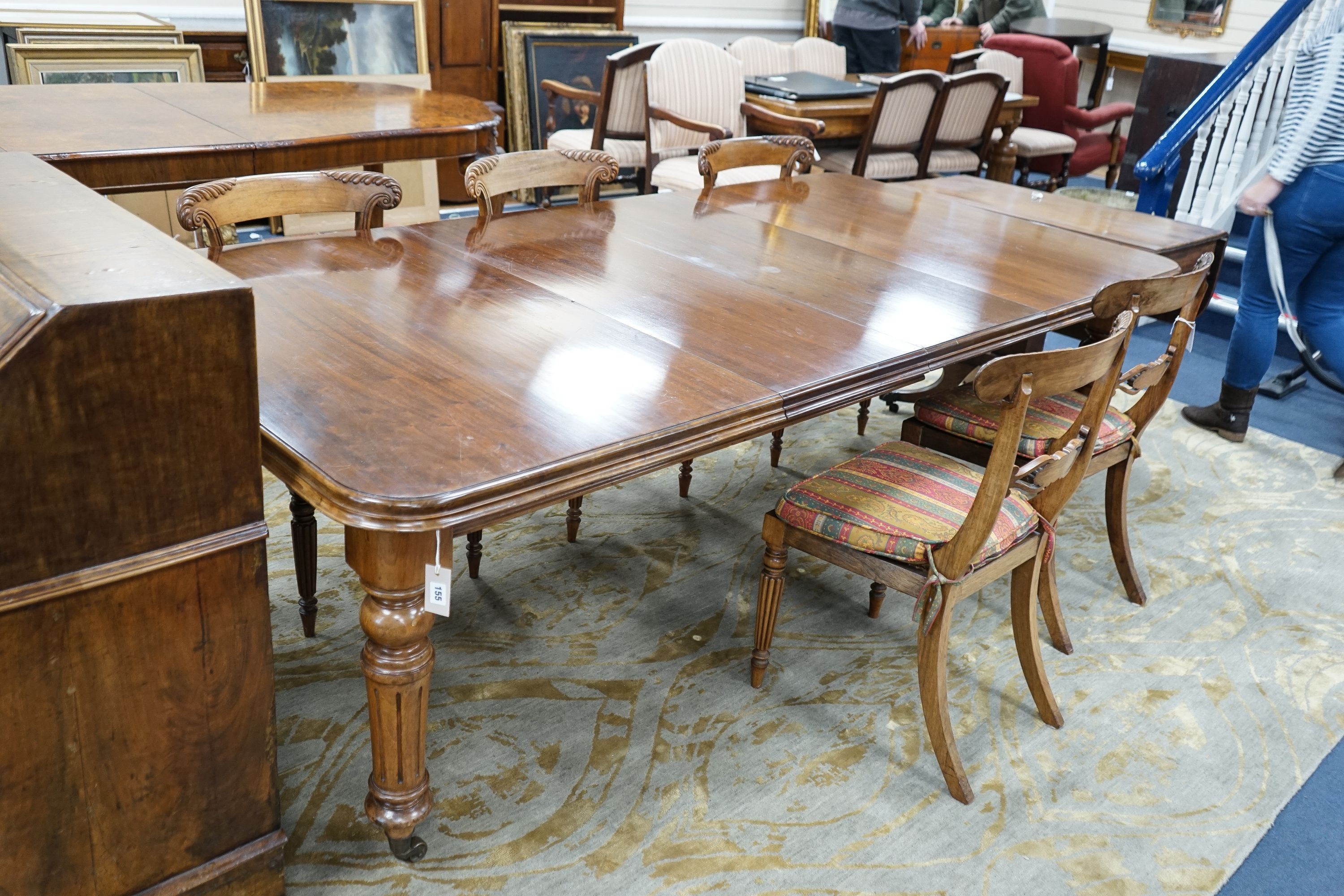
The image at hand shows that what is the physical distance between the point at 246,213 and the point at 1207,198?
3968 mm

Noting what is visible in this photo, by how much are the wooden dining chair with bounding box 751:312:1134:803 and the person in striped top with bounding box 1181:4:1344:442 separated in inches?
68.0

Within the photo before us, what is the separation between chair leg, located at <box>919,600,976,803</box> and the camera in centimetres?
199

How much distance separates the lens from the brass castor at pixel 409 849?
1.74m

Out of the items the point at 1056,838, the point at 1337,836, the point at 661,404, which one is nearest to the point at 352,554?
the point at 661,404

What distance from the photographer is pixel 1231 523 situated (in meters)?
3.14

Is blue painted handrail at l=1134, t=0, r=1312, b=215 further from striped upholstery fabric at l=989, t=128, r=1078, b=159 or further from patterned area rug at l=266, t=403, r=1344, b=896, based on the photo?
striped upholstery fabric at l=989, t=128, r=1078, b=159

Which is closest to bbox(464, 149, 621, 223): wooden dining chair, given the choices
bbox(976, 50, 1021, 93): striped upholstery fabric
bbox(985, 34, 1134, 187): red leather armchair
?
bbox(976, 50, 1021, 93): striped upholstery fabric

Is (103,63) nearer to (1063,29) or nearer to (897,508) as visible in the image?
(897,508)

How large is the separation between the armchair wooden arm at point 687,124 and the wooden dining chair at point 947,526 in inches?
105

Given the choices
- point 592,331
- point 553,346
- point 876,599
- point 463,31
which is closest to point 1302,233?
point 876,599

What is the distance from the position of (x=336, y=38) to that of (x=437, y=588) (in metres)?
4.07

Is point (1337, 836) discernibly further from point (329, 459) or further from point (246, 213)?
point (246, 213)

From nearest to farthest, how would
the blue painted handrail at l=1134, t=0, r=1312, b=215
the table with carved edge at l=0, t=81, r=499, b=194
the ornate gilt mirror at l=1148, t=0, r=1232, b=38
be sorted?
1. the table with carved edge at l=0, t=81, r=499, b=194
2. the blue painted handrail at l=1134, t=0, r=1312, b=215
3. the ornate gilt mirror at l=1148, t=0, r=1232, b=38

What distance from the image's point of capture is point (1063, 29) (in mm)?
8203
